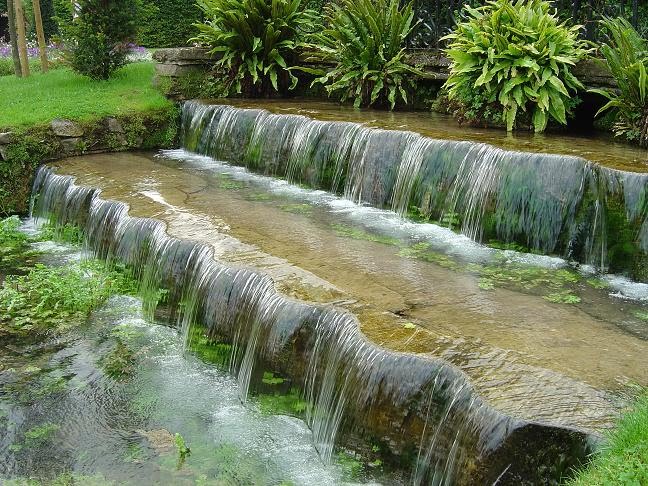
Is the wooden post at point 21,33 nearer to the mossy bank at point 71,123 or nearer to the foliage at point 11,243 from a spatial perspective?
the mossy bank at point 71,123

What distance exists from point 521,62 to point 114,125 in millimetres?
7071

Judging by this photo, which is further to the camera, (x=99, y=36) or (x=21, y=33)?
(x=21, y=33)

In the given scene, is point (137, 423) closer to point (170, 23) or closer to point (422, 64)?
point (422, 64)

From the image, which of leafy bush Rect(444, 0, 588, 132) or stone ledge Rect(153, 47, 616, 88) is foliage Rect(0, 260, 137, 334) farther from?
stone ledge Rect(153, 47, 616, 88)

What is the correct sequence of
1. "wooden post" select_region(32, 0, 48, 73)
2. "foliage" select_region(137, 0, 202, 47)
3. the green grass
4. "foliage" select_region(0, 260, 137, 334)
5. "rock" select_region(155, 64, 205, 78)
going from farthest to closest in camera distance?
"foliage" select_region(137, 0, 202, 47) → "wooden post" select_region(32, 0, 48, 73) → "rock" select_region(155, 64, 205, 78) → "foliage" select_region(0, 260, 137, 334) → the green grass

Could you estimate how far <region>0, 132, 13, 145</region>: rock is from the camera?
38.8 ft

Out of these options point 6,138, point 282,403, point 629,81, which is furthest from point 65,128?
point 629,81

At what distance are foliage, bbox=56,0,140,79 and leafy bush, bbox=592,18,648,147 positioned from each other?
9.82m

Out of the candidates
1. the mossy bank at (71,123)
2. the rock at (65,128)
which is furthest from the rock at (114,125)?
the rock at (65,128)

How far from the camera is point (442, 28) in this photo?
43.9 ft

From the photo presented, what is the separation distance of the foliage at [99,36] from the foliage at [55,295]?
7.84 m

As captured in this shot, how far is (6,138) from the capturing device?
11875 millimetres

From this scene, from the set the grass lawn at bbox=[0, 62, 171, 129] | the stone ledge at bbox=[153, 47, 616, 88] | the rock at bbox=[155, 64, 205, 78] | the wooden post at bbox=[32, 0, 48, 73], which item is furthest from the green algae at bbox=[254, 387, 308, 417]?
the wooden post at bbox=[32, 0, 48, 73]

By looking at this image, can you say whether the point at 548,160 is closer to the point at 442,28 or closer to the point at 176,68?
the point at 442,28
